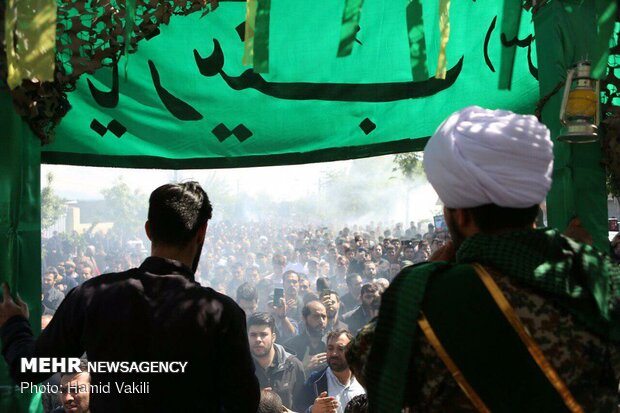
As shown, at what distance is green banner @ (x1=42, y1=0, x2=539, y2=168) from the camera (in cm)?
323

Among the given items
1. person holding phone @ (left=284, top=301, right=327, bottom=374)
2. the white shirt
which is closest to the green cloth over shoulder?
the white shirt

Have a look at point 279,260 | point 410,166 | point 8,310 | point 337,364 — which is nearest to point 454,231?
point 8,310

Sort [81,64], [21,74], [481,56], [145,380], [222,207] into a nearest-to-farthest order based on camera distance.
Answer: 1. [145,380]
2. [21,74]
3. [81,64]
4. [481,56]
5. [222,207]

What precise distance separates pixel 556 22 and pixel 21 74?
1.89 metres

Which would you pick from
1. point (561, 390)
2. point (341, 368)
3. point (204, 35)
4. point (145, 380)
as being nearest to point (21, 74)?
point (145, 380)

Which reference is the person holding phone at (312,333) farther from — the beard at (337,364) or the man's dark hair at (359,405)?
the man's dark hair at (359,405)

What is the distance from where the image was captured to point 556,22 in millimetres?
2420

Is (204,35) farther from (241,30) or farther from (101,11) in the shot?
(101,11)

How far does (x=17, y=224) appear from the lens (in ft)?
8.32

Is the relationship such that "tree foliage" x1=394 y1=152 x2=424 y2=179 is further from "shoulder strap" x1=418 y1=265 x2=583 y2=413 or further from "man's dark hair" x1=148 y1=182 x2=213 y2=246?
"shoulder strap" x1=418 y1=265 x2=583 y2=413

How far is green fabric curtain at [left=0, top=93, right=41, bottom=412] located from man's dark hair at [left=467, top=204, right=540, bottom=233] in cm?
192

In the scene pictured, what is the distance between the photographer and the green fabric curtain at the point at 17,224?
2.48 m

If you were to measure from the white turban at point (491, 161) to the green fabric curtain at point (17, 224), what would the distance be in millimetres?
1880

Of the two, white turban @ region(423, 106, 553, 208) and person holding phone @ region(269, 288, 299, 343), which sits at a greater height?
white turban @ region(423, 106, 553, 208)
